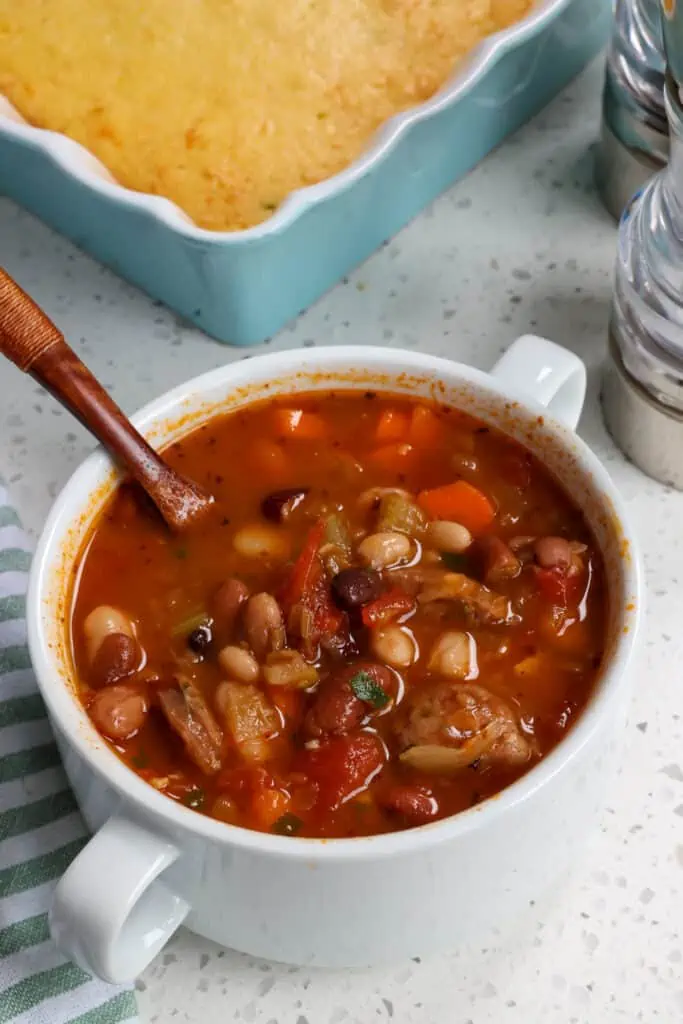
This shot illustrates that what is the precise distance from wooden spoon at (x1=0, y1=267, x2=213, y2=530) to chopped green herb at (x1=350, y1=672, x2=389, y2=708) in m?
0.28

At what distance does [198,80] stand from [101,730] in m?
1.05

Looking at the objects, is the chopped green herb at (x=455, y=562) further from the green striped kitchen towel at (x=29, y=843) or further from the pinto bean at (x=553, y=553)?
the green striped kitchen towel at (x=29, y=843)

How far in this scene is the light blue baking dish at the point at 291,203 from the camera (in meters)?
1.69

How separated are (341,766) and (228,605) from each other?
217 millimetres

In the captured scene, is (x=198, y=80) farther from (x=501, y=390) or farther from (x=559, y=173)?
(x=501, y=390)

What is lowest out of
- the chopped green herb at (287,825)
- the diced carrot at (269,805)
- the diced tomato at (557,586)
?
the diced tomato at (557,586)

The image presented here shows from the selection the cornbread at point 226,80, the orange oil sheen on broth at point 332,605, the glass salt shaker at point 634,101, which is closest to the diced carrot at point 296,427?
the orange oil sheen on broth at point 332,605

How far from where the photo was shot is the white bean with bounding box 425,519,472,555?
1.34 meters

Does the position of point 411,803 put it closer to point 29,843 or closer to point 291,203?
point 29,843

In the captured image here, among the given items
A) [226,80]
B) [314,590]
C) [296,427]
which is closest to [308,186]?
[226,80]

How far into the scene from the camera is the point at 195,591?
1333 millimetres

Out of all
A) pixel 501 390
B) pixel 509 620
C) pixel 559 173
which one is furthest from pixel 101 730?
pixel 559 173

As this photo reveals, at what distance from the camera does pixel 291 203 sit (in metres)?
1.66

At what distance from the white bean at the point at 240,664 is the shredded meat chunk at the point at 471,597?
0.61 ft
